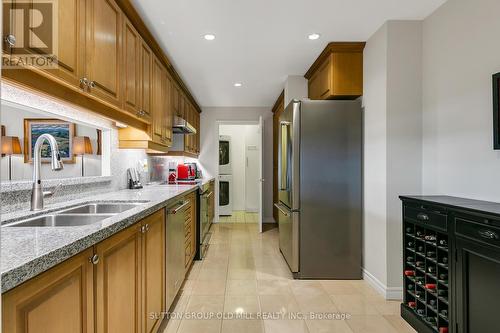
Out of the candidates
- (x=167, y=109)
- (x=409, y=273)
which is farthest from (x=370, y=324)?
(x=167, y=109)

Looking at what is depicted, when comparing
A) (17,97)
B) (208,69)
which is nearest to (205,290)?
(17,97)

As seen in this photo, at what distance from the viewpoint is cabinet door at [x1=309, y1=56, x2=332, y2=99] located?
3.37 metres

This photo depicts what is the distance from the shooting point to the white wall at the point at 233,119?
6414 mm

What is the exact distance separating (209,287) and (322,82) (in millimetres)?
2618

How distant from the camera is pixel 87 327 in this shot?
1114 mm

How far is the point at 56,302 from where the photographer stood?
95 centimetres

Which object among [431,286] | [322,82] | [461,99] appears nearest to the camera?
[431,286]

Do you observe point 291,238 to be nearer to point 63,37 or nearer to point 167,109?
point 167,109

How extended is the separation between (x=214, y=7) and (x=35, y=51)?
1.55 meters

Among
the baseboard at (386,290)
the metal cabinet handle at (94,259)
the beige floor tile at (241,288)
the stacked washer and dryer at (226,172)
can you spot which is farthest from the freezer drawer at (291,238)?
the stacked washer and dryer at (226,172)

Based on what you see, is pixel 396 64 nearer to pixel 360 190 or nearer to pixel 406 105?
pixel 406 105

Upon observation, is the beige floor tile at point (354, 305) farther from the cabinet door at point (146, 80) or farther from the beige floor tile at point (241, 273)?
the cabinet door at point (146, 80)

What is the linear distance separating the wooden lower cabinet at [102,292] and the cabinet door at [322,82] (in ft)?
7.67

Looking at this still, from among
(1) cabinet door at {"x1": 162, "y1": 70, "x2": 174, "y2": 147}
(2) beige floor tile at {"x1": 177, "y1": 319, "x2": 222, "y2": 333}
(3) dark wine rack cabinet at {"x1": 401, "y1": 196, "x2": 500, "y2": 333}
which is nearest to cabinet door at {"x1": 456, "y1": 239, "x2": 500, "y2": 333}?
(3) dark wine rack cabinet at {"x1": 401, "y1": 196, "x2": 500, "y2": 333}
